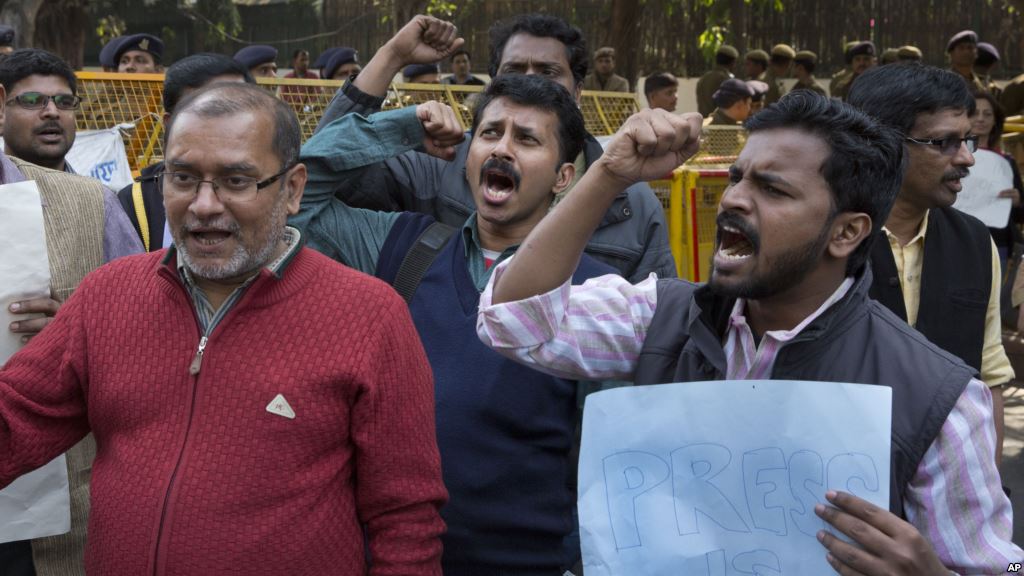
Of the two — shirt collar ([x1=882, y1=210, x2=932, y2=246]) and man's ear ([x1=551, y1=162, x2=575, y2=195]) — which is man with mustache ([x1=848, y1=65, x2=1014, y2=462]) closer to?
shirt collar ([x1=882, y1=210, x2=932, y2=246])

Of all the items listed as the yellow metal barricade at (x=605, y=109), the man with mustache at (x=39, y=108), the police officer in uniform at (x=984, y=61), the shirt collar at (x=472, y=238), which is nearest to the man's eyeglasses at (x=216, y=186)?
the shirt collar at (x=472, y=238)

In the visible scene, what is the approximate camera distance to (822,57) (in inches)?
867

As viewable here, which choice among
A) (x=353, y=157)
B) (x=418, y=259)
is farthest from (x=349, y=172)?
(x=418, y=259)

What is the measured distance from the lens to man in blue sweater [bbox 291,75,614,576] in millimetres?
2658

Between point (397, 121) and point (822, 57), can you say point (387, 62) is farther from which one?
point (822, 57)

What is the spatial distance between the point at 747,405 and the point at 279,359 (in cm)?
91

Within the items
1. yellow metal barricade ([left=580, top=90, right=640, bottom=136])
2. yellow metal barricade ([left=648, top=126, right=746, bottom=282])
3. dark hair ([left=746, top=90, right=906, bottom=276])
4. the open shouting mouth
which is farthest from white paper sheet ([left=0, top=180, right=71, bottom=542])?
yellow metal barricade ([left=648, top=126, right=746, bottom=282])

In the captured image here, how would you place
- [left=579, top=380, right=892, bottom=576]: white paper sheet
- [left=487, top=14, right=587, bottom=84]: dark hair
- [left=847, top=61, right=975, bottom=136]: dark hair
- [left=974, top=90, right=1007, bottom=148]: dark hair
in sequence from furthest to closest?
[left=974, top=90, right=1007, bottom=148]: dark hair → [left=487, top=14, right=587, bottom=84]: dark hair → [left=847, top=61, right=975, bottom=136]: dark hair → [left=579, top=380, right=892, bottom=576]: white paper sheet

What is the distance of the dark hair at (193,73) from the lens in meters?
4.15

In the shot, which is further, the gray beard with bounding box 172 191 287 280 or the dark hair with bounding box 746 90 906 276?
the gray beard with bounding box 172 191 287 280

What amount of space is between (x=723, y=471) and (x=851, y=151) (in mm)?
633

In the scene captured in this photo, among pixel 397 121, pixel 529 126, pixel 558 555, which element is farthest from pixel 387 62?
pixel 558 555

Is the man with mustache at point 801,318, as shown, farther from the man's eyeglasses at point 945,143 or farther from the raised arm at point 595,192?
the man's eyeglasses at point 945,143

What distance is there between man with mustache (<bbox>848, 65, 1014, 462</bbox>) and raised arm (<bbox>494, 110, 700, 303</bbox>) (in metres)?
1.43
